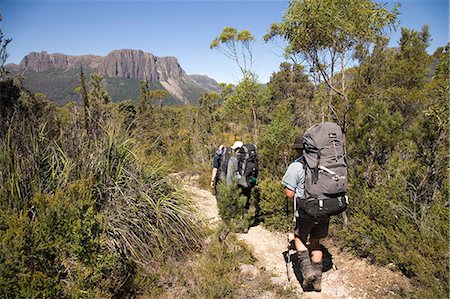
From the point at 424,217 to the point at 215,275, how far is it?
8.45ft

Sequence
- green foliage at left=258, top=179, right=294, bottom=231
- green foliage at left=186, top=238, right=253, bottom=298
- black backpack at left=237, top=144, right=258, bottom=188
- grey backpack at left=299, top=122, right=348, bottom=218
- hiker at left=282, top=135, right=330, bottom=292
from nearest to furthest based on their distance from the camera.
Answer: grey backpack at left=299, top=122, right=348, bottom=218 → green foliage at left=186, top=238, right=253, bottom=298 → hiker at left=282, top=135, right=330, bottom=292 → black backpack at left=237, top=144, right=258, bottom=188 → green foliage at left=258, top=179, right=294, bottom=231

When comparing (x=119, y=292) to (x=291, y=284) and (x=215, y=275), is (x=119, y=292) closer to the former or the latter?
(x=215, y=275)

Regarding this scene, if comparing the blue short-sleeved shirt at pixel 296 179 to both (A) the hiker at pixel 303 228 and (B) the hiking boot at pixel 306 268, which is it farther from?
(B) the hiking boot at pixel 306 268

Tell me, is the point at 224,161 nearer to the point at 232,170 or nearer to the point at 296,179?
the point at 232,170

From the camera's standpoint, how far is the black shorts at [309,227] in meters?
2.91

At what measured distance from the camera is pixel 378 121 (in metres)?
3.77

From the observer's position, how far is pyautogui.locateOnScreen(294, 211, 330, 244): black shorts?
2905 millimetres

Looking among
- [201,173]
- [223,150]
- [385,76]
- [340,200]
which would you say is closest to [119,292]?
[340,200]

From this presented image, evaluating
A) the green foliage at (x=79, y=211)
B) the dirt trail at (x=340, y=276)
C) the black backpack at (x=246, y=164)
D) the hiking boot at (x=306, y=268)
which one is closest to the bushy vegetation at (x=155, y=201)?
the green foliage at (x=79, y=211)

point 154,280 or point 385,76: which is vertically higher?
point 385,76

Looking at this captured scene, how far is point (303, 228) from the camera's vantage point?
2.97 metres

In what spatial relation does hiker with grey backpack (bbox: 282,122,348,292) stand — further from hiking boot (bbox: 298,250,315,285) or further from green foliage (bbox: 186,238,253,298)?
green foliage (bbox: 186,238,253,298)

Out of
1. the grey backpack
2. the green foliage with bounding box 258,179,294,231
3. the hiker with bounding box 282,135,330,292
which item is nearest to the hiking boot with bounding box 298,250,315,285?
the hiker with bounding box 282,135,330,292

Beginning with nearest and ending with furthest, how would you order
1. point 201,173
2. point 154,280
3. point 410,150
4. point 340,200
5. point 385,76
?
point 340,200, point 154,280, point 410,150, point 201,173, point 385,76
